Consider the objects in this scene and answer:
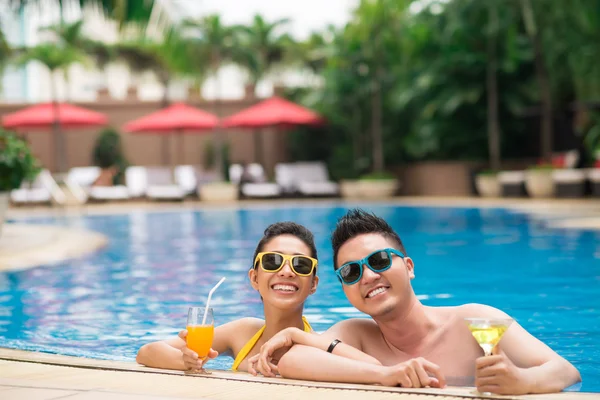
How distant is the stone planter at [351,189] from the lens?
26491 millimetres

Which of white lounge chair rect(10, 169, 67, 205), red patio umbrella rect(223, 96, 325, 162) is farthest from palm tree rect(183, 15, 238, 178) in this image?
white lounge chair rect(10, 169, 67, 205)

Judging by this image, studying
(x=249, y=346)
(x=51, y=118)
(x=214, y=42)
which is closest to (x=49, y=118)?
(x=51, y=118)

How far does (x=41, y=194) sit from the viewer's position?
25.4m

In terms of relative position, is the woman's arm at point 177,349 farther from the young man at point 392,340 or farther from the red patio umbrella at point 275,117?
the red patio umbrella at point 275,117

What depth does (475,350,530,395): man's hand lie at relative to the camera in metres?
3.07

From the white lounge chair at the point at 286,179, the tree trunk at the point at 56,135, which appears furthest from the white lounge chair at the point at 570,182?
the tree trunk at the point at 56,135

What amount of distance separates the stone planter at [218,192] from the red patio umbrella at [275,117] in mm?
1980

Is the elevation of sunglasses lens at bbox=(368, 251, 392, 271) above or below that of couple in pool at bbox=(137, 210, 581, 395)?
above

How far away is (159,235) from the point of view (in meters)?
15.7

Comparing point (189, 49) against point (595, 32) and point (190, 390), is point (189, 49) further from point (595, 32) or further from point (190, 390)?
point (190, 390)

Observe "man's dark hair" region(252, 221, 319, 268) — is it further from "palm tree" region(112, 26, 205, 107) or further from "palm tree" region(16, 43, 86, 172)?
"palm tree" region(16, 43, 86, 172)

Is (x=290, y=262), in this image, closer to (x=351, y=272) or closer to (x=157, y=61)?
(x=351, y=272)

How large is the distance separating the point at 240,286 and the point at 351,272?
562 cm

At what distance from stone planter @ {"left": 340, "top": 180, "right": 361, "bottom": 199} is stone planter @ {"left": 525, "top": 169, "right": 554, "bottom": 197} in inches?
225
